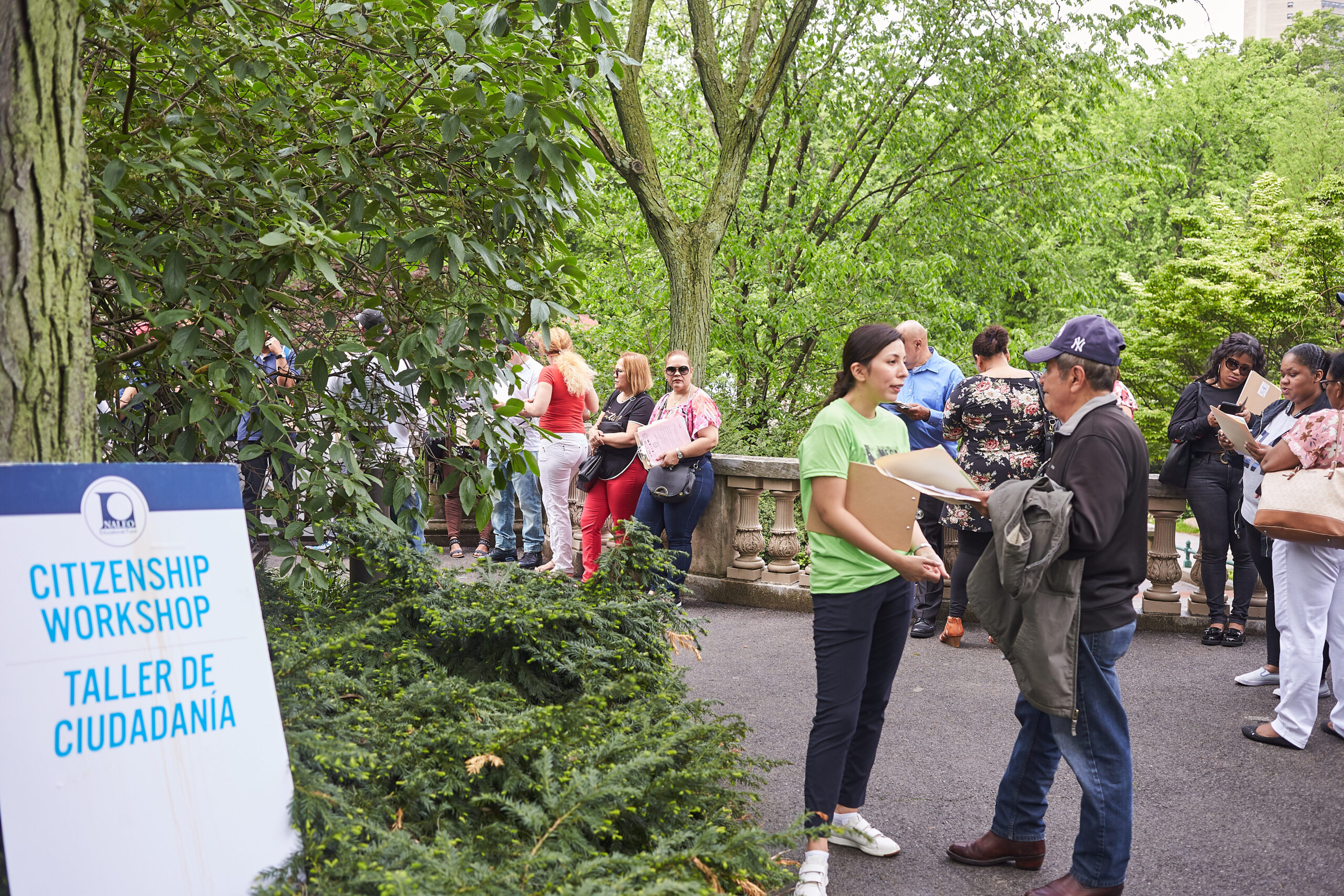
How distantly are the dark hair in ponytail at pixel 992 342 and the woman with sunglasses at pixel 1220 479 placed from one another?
59.1 inches

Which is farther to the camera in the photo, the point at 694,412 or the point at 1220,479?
the point at 694,412

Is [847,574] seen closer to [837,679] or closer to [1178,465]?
[837,679]

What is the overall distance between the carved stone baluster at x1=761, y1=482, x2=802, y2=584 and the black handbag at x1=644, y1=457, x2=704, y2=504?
4.56 ft

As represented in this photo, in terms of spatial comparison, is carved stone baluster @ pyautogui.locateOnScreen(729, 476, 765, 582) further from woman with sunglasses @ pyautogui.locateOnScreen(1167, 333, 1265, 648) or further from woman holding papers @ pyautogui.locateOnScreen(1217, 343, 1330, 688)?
woman holding papers @ pyautogui.locateOnScreen(1217, 343, 1330, 688)

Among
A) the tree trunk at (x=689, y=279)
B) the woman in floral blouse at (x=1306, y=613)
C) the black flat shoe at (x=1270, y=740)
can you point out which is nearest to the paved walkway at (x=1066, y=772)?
the black flat shoe at (x=1270, y=740)

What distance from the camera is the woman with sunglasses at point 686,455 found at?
23.9ft

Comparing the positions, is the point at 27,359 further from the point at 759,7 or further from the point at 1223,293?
the point at 1223,293

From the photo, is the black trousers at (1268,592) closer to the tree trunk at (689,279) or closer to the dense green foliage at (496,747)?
the dense green foliage at (496,747)

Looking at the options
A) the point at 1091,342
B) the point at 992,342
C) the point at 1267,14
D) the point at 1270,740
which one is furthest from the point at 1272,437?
the point at 1267,14

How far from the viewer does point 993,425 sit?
20.5 ft

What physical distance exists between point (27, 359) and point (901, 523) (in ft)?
8.65

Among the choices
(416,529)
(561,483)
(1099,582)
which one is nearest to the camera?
(1099,582)

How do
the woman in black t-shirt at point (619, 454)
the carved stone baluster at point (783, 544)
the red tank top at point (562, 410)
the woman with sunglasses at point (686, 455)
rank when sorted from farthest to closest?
the carved stone baluster at point (783, 544) → the red tank top at point (562, 410) → the woman in black t-shirt at point (619, 454) → the woman with sunglasses at point (686, 455)

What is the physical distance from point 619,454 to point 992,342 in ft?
9.39
